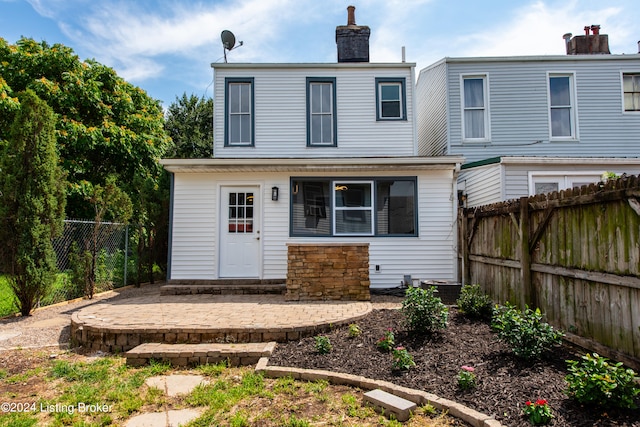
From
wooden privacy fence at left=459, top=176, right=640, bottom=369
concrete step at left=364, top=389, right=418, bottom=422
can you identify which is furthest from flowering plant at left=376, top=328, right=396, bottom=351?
wooden privacy fence at left=459, top=176, right=640, bottom=369

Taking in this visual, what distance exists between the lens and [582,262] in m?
3.79

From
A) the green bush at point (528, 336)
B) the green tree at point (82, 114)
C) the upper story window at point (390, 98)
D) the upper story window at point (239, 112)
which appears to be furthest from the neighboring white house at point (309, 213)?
the green bush at point (528, 336)

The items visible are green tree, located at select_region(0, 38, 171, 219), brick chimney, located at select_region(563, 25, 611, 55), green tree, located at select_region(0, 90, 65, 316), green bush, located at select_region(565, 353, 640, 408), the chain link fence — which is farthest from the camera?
green tree, located at select_region(0, 38, 171, 219)

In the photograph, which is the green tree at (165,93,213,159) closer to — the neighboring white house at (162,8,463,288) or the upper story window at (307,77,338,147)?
the upper story window at (307,77,338,147)

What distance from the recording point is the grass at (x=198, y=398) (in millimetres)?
2908

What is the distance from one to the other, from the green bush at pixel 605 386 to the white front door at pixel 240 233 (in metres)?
6.70

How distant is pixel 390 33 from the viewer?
1141 centimetres

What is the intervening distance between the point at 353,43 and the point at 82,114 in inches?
A: 411

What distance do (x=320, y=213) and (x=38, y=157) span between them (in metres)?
5.42

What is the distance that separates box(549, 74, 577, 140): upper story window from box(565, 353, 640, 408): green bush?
9870mm

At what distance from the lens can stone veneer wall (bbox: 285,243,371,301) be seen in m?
7.09

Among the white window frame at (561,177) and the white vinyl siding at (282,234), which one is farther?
the white window frame at (561,177)

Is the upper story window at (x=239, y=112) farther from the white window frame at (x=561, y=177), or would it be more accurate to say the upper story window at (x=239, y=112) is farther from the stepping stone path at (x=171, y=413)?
the stepping stone path at (x=171, y=413)

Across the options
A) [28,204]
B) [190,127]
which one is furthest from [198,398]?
[190,127]
